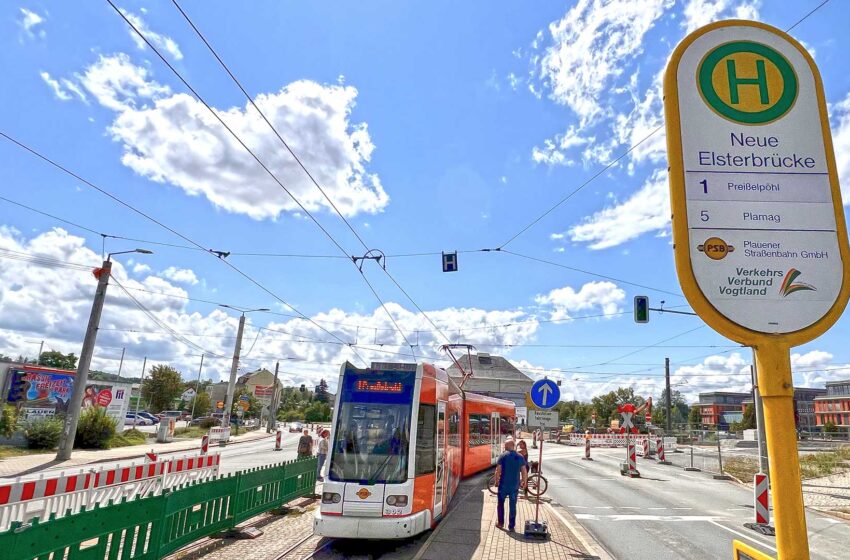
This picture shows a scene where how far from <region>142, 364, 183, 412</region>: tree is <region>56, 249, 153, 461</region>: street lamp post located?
144 ft

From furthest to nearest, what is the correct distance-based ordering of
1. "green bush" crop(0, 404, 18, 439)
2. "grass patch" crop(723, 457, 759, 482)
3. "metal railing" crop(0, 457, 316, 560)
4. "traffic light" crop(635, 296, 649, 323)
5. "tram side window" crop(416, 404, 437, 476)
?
1. "green bush" crop(0, 404, 18, 439)
2. "grass patch" crop(723, 457, 759, 482)
3. "traffic light" crop(635, 296, 649, 323)
4. "tram side window" crop(416, 404, 437, 476)
5. "metal railing" crop(0, 457, 316, 560)

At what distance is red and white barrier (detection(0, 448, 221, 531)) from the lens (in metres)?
7.13

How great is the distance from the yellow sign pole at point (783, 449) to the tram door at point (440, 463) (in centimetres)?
759

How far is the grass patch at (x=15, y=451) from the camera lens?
21702 mm

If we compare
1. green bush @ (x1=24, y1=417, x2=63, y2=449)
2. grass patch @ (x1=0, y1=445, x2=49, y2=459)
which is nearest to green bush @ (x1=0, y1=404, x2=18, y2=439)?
green bush @ (x1=24, y1=417, x2=63, y2=449)

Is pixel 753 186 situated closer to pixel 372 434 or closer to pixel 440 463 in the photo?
pixel 372 434

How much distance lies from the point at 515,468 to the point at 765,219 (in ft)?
27.0

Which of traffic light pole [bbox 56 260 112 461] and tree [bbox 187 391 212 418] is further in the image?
tree [bbox 187 391 212 418]

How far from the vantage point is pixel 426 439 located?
9438 mm

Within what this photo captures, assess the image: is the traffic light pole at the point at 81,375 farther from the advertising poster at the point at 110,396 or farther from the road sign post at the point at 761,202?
the road sign post at the point at 761,202

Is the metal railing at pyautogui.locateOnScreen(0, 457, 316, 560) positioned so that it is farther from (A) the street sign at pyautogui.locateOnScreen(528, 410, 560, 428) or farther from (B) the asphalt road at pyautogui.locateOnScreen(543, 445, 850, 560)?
(B) the asphalt road at pyautogui.locateOnScreen(543, 445, 850, 560)

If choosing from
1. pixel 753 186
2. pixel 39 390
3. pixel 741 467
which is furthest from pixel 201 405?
pixel 753 186

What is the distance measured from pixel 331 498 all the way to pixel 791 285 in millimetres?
7392

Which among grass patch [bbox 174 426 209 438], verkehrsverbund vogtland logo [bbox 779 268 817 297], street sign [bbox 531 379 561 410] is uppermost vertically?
verkehrsverbund vogtland logo [bbox 779 268 817 297]
